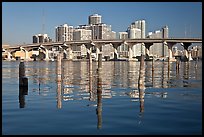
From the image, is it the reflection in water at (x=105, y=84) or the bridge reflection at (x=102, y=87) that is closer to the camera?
the bridge reflection at (x=102, y=87)

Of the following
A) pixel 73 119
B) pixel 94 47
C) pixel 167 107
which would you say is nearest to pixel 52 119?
pixel 73 119

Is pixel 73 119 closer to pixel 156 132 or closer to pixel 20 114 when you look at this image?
pixel 20 114

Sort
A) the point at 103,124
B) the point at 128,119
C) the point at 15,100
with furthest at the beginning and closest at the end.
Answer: the point at 15,100 < the point at 128,119 < the point at 103,124

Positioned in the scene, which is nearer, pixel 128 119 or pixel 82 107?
pixel 128 119

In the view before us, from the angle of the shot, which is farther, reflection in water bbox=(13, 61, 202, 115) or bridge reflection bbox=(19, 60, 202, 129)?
reflection in water bbox=(13, 61, 202, 115)

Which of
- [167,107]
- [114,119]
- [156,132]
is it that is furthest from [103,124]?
[167,107]

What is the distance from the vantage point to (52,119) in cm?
1380

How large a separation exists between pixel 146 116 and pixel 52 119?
159 inches

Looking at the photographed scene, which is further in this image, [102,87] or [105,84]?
[105,84]

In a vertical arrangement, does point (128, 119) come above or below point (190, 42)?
below

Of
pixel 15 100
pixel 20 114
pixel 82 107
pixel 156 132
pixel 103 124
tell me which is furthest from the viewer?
pixel 15 100

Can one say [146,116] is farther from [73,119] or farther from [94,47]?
[94,47]

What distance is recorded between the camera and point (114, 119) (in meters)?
13.7

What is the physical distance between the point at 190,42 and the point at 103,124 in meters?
144
